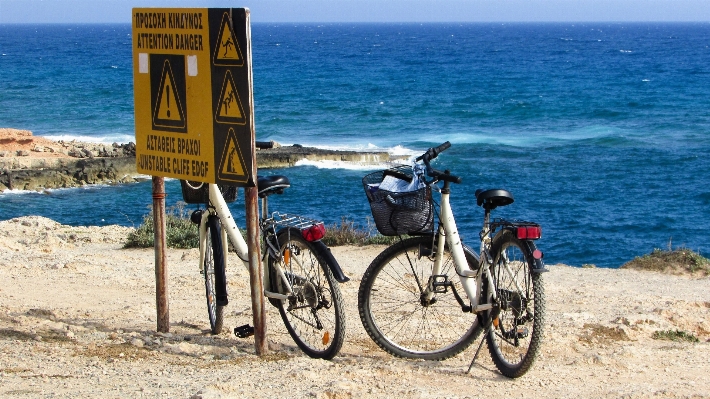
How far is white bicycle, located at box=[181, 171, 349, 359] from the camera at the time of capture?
573 cm

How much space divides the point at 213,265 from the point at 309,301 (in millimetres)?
1224

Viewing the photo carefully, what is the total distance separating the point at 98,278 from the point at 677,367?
18.9 feet

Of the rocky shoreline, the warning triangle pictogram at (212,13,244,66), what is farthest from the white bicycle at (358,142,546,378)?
the rocky shoreline

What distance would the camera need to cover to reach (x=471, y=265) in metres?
5.82

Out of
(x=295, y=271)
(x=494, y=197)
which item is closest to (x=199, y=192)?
(x=295, y=271)

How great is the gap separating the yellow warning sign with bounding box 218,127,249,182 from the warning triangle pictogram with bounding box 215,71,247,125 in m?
0.09

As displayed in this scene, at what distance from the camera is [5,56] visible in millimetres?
118250

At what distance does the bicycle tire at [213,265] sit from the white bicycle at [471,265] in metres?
1.17

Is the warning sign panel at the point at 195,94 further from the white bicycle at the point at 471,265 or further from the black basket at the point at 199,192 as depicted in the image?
the white bicycle at the point at 471,265

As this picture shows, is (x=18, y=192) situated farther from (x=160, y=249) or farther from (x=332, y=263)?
(x=332, y=263)

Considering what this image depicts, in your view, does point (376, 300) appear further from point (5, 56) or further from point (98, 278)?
point (5, 56)

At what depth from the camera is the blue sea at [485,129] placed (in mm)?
25188

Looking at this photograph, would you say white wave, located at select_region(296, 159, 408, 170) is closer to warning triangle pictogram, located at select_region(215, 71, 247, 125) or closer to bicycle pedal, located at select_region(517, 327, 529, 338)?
warning triangle pictogram, located at select_region(215, 71, 247, 125)

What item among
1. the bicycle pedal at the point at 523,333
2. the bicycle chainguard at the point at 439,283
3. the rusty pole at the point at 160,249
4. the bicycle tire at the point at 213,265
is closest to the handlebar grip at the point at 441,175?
the bicycle chainguard at the point at 439,283
